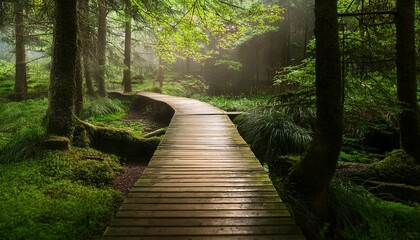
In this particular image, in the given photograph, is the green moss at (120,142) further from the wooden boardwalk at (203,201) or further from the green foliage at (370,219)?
the green foliage at (370,219)

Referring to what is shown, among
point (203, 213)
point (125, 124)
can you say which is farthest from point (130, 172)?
point (125, 124)

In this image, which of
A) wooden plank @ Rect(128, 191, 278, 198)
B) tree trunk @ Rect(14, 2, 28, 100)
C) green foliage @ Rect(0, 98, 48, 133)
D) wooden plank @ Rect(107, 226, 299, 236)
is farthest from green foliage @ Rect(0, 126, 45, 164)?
tree trunk @ Rect(14, 2, 28, 100)

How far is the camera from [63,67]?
6.43 m

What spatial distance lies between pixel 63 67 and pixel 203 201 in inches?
191

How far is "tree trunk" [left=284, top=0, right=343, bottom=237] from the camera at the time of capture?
368 cm

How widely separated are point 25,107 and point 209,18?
864 centimetres

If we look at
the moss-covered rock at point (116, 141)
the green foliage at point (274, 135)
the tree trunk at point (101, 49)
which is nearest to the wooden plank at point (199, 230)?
the green foliage at point (274, 135)

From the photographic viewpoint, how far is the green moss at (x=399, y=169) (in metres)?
6.00

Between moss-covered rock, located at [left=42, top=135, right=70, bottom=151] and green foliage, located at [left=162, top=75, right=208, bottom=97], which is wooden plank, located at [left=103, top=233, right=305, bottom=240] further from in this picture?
green foliage, located at [left=162, top=75, right=208, bottom=97]

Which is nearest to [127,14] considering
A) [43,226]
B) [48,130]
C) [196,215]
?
[48,130]

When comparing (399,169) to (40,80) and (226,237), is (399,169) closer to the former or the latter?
(226,237)

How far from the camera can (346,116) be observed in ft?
15.6

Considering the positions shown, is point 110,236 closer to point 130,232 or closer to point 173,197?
point 130,232

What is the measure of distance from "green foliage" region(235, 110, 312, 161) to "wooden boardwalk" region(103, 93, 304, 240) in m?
1.89
